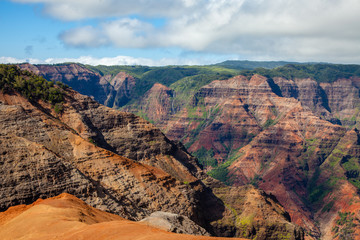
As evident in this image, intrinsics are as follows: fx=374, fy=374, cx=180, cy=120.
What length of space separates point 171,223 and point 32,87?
7376 centimetres

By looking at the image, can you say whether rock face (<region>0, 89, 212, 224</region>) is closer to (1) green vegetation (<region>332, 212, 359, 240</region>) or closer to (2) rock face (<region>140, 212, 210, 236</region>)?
(2) rock face (<region>140, 212, 210, 236</region>)

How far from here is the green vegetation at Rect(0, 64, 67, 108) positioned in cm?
10791

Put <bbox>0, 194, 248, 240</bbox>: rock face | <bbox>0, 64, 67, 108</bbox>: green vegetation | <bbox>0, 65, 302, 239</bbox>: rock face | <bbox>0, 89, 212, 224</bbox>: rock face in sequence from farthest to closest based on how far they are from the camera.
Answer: <bbox>0, 64, 67, 108</bbox>: green vegetation < <bbox>0, 65, 302, 239</bbox>: rock face < <bbox>0, 89, 212, 224</bbox>: rock face < <bbox>0, 194, 248, 240</bbox>: rock face

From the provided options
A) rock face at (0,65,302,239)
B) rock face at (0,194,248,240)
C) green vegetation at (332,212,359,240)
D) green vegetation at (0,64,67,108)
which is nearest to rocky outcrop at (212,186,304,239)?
rock face at (0,65,302,239)

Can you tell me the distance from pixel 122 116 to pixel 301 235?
6506 cm

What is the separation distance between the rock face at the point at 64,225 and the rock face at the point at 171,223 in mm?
6416

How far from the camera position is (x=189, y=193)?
308 feet

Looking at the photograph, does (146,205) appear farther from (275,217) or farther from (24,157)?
(275,217)

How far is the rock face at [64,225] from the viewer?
45.0 meters

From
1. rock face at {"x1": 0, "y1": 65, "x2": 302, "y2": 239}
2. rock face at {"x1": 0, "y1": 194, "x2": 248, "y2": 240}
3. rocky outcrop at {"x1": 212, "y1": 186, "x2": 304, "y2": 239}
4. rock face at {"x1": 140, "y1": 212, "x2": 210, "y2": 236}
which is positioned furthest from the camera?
rocky outcrop at {"x1": 212, "y1": 186, "x2": 304, "y2": 239}

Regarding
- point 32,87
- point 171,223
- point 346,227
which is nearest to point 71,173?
point 171,223

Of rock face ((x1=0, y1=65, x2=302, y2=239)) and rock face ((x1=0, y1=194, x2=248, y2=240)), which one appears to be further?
rock face ((x1=0, y1=65, x2=302, y2=239))

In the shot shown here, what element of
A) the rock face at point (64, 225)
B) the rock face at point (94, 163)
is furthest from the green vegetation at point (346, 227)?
the rock face at point (64, 225)

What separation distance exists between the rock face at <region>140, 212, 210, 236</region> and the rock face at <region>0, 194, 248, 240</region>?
6416 mm
